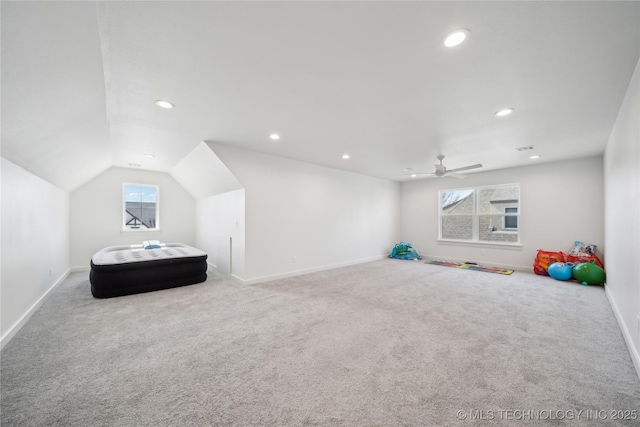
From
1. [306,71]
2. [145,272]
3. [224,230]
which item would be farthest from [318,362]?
[224,230]

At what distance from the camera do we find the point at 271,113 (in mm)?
3020

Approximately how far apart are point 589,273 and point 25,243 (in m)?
8.58

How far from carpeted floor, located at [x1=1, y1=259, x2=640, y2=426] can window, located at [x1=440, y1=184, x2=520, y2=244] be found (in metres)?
3.00

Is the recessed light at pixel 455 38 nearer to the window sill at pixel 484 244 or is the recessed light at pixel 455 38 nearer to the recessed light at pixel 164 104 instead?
the recessed light at pixel 164 104

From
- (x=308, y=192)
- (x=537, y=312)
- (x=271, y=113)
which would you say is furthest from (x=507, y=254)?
(x=271, y=113)

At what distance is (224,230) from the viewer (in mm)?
5395

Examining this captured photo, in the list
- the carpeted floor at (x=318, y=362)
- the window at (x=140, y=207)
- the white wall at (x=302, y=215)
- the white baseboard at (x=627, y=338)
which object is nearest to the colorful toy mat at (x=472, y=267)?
the white wall at (x=302, y=215)

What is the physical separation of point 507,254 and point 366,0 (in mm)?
6650

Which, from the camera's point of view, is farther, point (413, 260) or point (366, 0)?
point (413, 260)

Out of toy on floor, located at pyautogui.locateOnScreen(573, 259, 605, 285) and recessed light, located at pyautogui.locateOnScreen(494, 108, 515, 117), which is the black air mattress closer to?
recessed light, located at pyautogui.locateOnScreen(494, 108, 515, 117)

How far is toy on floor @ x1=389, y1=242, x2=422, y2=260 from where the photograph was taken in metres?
7.36

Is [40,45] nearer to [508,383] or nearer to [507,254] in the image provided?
[508,383]

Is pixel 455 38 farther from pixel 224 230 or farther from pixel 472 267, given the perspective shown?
pixel 472 267

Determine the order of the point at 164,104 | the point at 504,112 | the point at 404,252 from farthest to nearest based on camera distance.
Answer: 1. the point at 404,252
2. the point at 504,112
3. the point at 164,104
